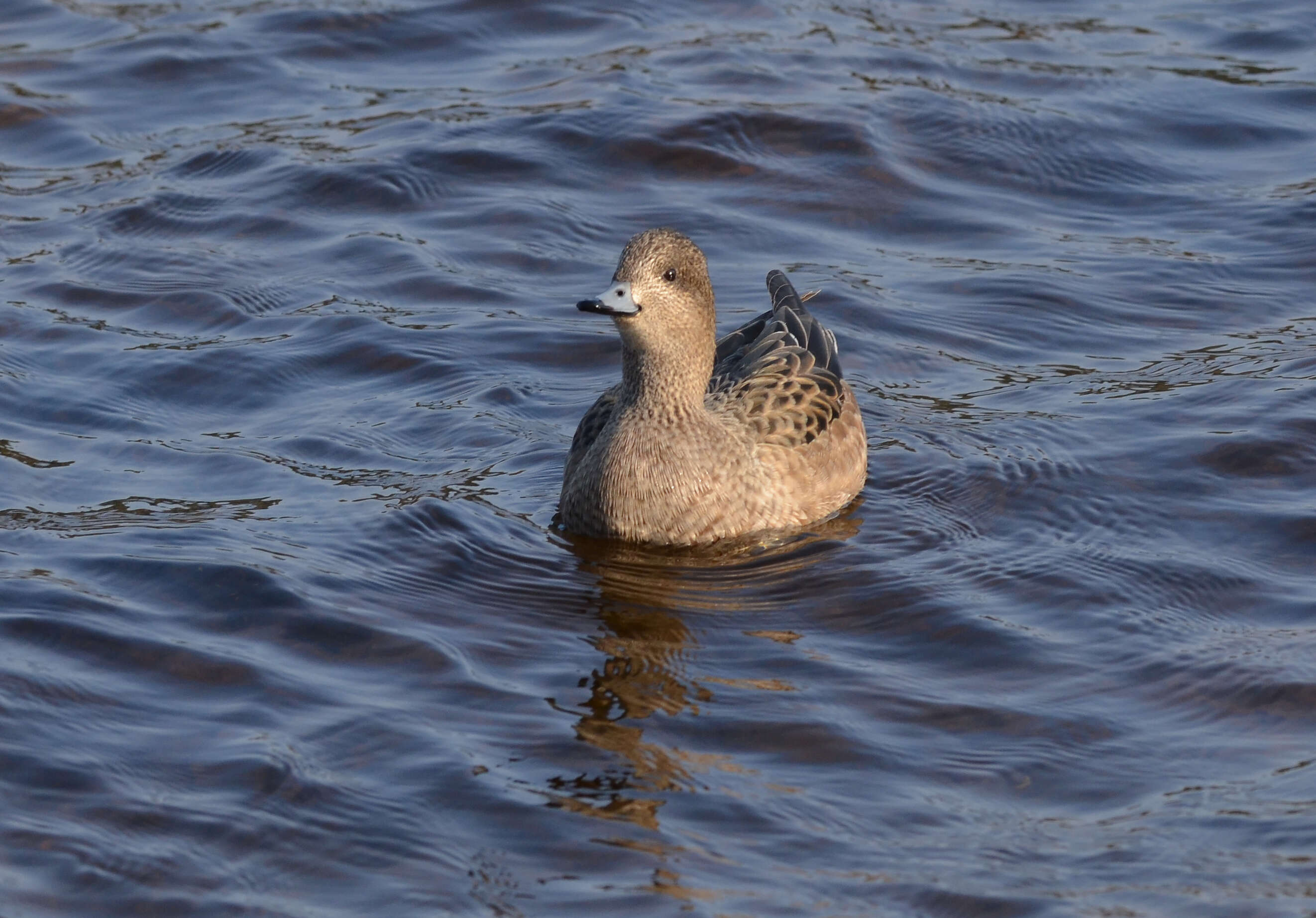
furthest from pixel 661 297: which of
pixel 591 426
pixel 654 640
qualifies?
pixel 654 640

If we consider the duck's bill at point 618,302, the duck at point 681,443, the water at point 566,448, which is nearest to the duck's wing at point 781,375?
the duck at point 681,443

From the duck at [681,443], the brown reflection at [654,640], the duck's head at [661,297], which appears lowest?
the brown reflection at [654,640]

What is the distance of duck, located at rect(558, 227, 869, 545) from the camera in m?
7.92

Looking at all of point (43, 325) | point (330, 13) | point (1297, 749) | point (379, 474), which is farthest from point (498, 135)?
point (1297, 749)

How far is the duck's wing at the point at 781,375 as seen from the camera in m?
A: 8.54

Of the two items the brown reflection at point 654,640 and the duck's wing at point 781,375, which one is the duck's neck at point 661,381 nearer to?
the duck's wing at point 781,375

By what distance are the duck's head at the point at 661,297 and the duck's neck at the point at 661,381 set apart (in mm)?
22

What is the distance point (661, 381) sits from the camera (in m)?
8.10

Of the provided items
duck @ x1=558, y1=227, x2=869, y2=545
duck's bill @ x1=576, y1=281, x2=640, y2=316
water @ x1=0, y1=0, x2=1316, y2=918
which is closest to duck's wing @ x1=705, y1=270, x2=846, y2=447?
duck @ x1=558, y1=227, x2=869, y2=545

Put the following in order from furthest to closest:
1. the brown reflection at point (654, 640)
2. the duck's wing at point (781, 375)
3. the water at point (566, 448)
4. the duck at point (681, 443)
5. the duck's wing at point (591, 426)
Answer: the duck's wing at point (781, 375)
the duck's wing at point (591, 426)
the duck at point (681, 443)
the brown reflection at point (654, 640)
the water at point (566, 448)

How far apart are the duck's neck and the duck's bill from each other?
358mm

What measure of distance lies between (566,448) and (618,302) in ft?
4.96

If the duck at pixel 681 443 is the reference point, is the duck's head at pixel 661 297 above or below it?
above

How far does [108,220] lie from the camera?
11.3m
